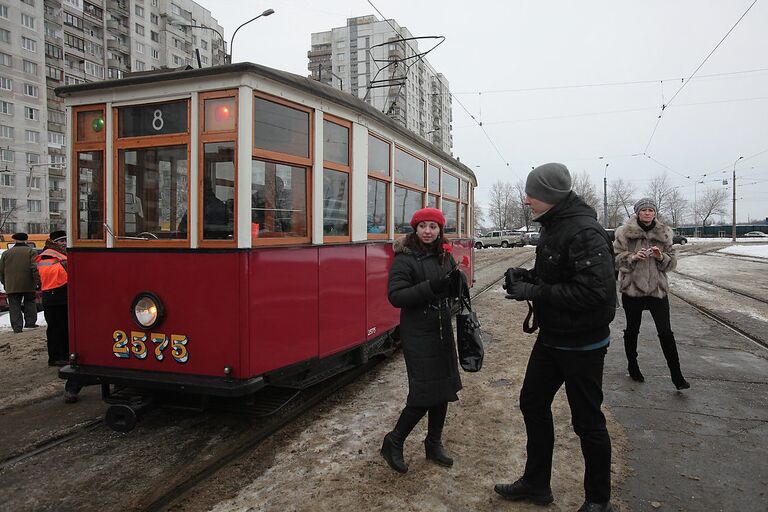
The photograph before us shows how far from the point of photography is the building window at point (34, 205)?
4629 cm

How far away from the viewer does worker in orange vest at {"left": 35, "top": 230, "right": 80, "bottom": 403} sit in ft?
18.9

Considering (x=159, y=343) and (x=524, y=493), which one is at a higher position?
→ (x=159, y=343)

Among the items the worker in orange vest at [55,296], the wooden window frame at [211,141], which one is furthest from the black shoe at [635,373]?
the worker in orange vest at [55,296]

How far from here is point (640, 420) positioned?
414 cm

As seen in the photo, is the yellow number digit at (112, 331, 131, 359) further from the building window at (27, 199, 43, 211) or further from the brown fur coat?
the building window at (27, 199, 43, 211)

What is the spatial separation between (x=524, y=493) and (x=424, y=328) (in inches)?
42.9

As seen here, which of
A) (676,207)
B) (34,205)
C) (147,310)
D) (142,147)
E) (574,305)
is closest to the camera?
(574,305)

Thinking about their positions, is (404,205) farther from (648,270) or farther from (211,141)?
(211,141)

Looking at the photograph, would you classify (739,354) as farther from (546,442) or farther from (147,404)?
(147,404)

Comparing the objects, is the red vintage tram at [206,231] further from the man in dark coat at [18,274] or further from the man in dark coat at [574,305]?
the man in dark coat at [18,274]

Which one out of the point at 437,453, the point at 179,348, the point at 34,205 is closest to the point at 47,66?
the point at 34,205

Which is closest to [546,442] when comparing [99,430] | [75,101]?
[99,430]

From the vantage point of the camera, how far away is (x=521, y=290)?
268cm

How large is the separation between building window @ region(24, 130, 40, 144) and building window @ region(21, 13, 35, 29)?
9216 millimetres
